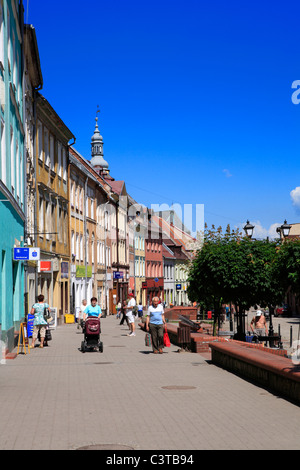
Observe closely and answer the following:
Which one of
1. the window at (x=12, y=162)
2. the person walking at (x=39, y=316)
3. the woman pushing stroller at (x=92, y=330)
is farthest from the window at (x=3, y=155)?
the woman pushing stroller at (x=92, y=330)

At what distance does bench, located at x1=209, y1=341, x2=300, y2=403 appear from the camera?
36.1ft

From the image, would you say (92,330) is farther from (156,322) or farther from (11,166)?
(11,166)

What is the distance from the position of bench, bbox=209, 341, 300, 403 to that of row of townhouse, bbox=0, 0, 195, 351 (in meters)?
6.04

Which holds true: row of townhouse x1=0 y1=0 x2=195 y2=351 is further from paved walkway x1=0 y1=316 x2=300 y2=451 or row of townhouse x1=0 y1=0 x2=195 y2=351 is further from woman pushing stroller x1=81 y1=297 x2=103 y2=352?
paved walkway x1=0 y1=316 x2=300 y2=451

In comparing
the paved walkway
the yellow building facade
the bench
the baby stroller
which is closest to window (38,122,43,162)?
the yellow building facade

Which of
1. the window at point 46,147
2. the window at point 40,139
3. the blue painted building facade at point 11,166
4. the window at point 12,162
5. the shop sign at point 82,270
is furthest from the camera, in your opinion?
the shop sign at point 82,270

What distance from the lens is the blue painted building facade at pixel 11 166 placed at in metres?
19.6

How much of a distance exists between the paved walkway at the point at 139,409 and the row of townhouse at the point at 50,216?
485 centimetres

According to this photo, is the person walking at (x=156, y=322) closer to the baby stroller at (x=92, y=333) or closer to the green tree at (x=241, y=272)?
the baby stroller at (x=92, y=333)

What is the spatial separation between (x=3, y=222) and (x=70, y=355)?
426 cm

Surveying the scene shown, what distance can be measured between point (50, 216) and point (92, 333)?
62.8 feet

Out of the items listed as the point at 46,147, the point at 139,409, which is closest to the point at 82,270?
the point at 46,147

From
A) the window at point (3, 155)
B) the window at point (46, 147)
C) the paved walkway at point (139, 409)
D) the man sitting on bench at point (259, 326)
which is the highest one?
the window at point (46, 147)
